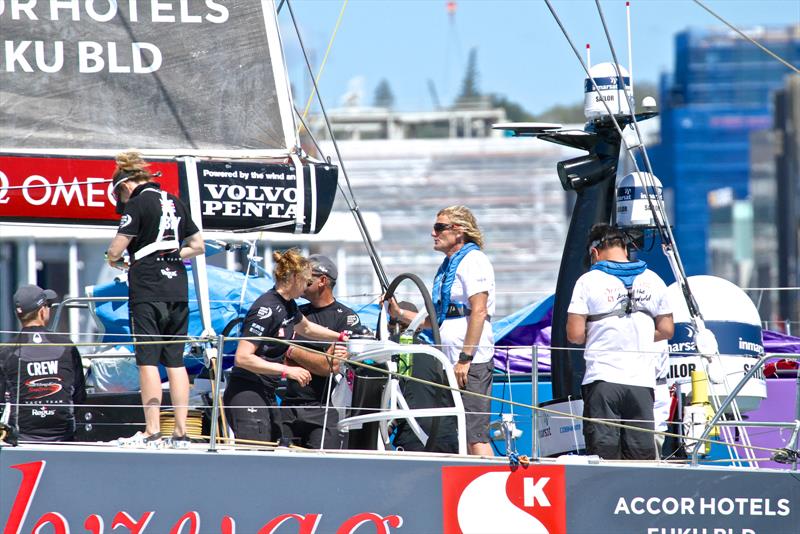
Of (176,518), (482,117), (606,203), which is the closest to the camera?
(176,518)

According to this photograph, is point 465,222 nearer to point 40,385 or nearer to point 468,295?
point 468,295

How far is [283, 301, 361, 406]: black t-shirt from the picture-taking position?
5.94 meters

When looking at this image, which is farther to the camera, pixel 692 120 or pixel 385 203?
pixel 692 120

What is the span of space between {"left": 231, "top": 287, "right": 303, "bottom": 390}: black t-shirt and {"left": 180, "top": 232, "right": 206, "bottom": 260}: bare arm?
1.17 ft

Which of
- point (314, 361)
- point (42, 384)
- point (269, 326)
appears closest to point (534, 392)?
point (314, 361)

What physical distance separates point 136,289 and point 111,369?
178 cm

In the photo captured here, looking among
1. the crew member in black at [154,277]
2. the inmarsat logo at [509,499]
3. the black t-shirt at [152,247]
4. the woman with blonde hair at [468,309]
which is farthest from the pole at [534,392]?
the black t-shirt at [152,247]

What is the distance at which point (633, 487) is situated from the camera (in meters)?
5.27

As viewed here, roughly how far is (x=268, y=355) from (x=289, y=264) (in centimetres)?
43

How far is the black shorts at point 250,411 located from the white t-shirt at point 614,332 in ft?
4.74

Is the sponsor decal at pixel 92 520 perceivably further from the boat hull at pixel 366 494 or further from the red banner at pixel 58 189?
the red banner at pixel 58 189

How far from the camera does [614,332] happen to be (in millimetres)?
5520

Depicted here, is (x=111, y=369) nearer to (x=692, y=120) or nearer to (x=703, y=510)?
(x=703, y=510)

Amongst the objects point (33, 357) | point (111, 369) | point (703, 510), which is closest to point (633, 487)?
point (703, 510)
